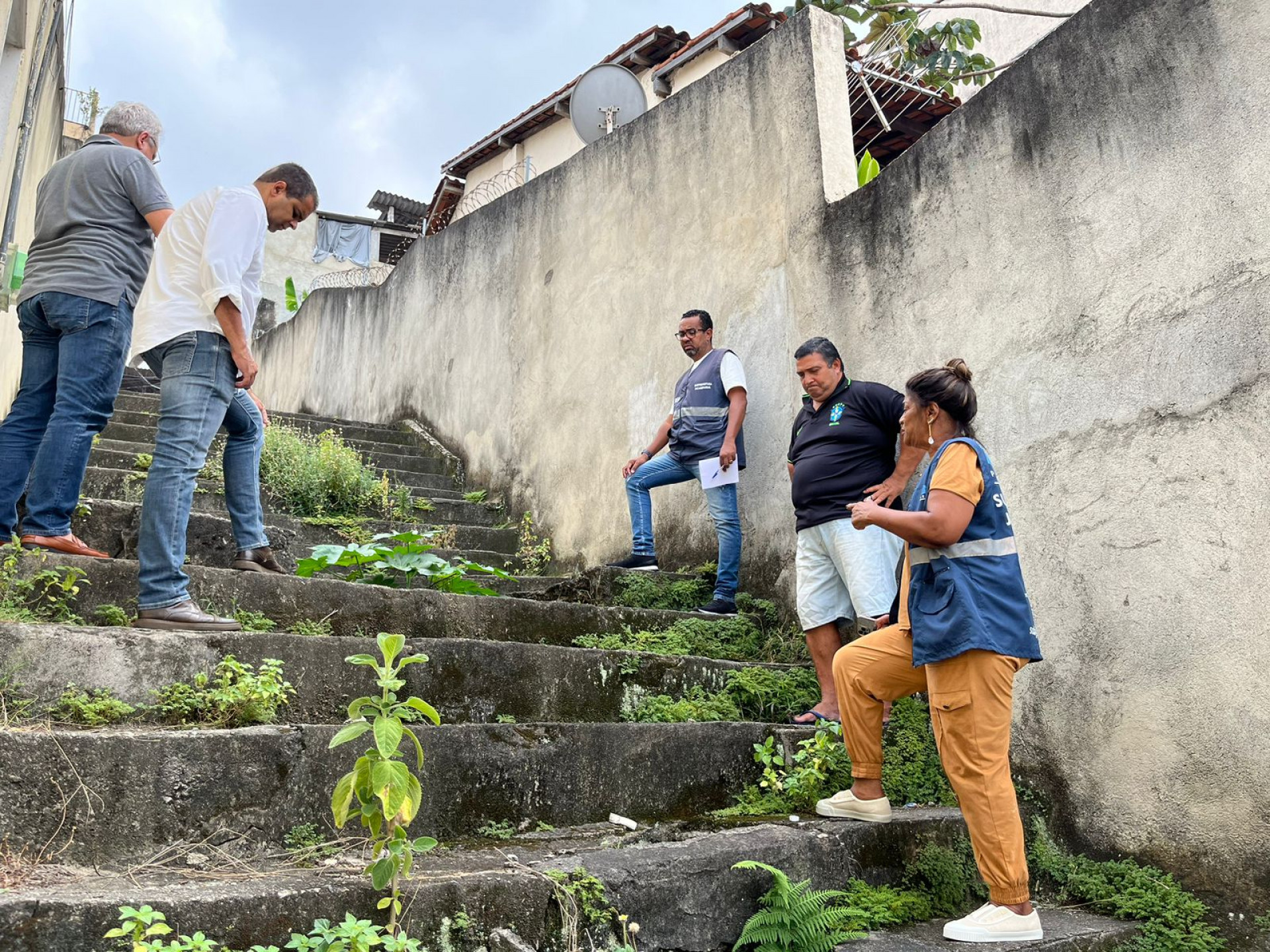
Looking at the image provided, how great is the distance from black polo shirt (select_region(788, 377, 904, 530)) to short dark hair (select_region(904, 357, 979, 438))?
3.58 ft

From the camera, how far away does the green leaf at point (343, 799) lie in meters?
2.31

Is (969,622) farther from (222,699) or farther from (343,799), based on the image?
(222,699)

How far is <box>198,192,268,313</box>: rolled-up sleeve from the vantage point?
3623 mm

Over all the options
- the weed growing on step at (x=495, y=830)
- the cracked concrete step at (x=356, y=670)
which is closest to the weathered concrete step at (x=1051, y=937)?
the weed growing on step at (x=495, y=830)

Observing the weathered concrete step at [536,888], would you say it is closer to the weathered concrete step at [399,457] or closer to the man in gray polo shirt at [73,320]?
the man in gray polo shirt at [73,320]

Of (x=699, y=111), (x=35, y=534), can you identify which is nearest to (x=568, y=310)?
(x=699, y=111)

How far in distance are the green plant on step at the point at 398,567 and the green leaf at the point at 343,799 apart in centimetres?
234

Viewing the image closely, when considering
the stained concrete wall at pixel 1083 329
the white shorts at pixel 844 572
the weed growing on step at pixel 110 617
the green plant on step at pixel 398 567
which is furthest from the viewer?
the green plant on step at pixel 398 567

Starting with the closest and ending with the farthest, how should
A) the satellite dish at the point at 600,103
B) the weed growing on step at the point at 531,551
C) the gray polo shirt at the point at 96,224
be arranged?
the gray polo shirt at the point at 96,224, the weed growing on step at the point at 531,551, the satellite dish at the point at 600,103

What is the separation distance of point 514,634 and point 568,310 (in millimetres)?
3766

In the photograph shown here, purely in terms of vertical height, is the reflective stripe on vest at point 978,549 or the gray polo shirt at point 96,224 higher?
the gray polo shirt at point 96,224

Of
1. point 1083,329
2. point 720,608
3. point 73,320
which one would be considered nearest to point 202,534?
point 73,320

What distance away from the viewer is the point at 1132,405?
3.63m

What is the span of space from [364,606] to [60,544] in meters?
1.13
